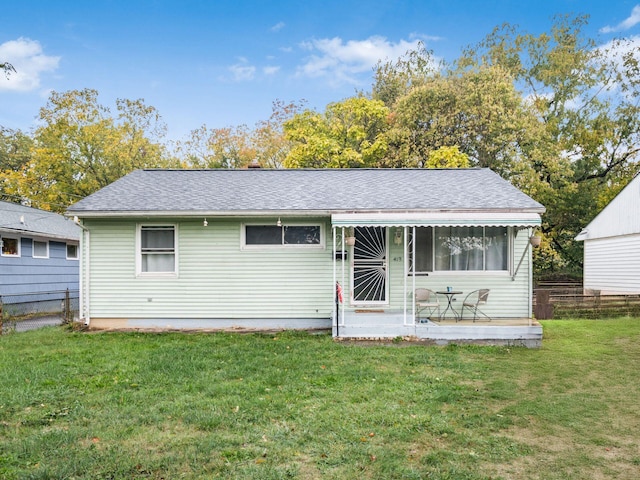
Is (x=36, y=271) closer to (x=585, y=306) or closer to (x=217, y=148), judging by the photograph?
(x=217, y=148)

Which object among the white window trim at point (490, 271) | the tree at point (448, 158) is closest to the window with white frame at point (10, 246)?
the white window trim at point (490, 271)

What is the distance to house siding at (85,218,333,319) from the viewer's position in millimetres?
10453

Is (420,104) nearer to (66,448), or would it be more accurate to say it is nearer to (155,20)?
(155,20)

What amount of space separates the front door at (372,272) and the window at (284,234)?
1.05 metres

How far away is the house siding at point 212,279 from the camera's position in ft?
34.3

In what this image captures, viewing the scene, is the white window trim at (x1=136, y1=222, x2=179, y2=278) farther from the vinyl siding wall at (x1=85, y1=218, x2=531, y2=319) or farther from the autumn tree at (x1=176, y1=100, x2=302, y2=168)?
the autumn tree at (x1=176, y1=100, x2=302, y2=168)

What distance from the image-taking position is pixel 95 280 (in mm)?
10523

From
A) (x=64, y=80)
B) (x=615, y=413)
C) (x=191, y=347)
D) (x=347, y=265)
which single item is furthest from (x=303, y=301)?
(x=64, y=80)

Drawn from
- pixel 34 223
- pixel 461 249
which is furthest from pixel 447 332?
pixel 34 223

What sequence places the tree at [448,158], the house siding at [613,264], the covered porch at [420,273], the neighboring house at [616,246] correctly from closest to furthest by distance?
1. the covered porch at [420,273]
2. the neighboring house at [616,246]
3. the house siding at [613,264]
4. the tree at [448,158]

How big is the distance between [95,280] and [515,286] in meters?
9.91

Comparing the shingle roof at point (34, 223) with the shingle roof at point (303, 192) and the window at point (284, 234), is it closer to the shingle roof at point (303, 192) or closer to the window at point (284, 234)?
the shingle roof at point (303, 192)

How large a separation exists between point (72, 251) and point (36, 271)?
8.44 feet

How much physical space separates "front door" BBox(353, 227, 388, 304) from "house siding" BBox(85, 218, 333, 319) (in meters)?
0.65
